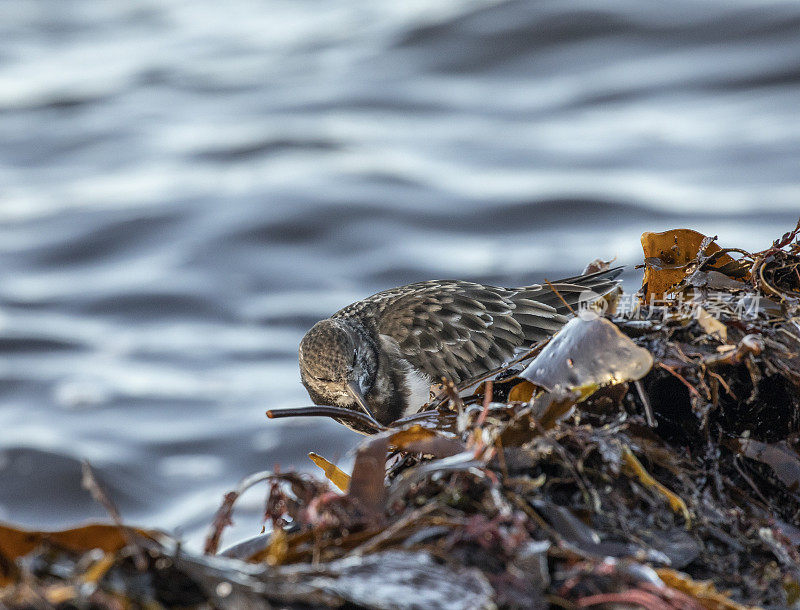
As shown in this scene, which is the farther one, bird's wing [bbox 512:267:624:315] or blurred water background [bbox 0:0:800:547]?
blurred water background [bbox 0:0:800:547]

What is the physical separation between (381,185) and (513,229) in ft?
3.55

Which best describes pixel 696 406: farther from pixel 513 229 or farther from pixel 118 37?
pixel 118 37

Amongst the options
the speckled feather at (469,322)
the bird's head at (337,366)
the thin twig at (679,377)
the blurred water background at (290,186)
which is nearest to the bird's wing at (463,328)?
the speckled feather at (469,322)

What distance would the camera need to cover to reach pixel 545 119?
6.91m

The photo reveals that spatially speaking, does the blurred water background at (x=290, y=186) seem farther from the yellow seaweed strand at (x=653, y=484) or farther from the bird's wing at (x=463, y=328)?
the yellow seaweed strand at (x=653, y=484)

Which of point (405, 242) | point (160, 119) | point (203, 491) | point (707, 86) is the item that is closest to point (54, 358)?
point (203, 491)

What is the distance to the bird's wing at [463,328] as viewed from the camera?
9.34ft

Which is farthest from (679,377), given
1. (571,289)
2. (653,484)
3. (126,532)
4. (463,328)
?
(463,328)

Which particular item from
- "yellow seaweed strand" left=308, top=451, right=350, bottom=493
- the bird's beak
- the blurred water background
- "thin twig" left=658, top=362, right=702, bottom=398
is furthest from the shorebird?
"thin twig" left=658, top=362, right=702, bottom=398

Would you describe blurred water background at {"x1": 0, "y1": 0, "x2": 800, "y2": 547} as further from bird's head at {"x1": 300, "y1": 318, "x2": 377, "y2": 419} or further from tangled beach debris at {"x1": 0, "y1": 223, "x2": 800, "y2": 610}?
tangled beach debris at {"x1": 0, "y1": 223, "x2": 800, "y2": 610}

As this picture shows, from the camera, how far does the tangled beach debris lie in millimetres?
901

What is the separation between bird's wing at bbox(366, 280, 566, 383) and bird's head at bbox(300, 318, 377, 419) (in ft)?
0.46

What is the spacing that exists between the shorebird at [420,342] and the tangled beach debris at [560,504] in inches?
51.5

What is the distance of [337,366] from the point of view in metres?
2.72
